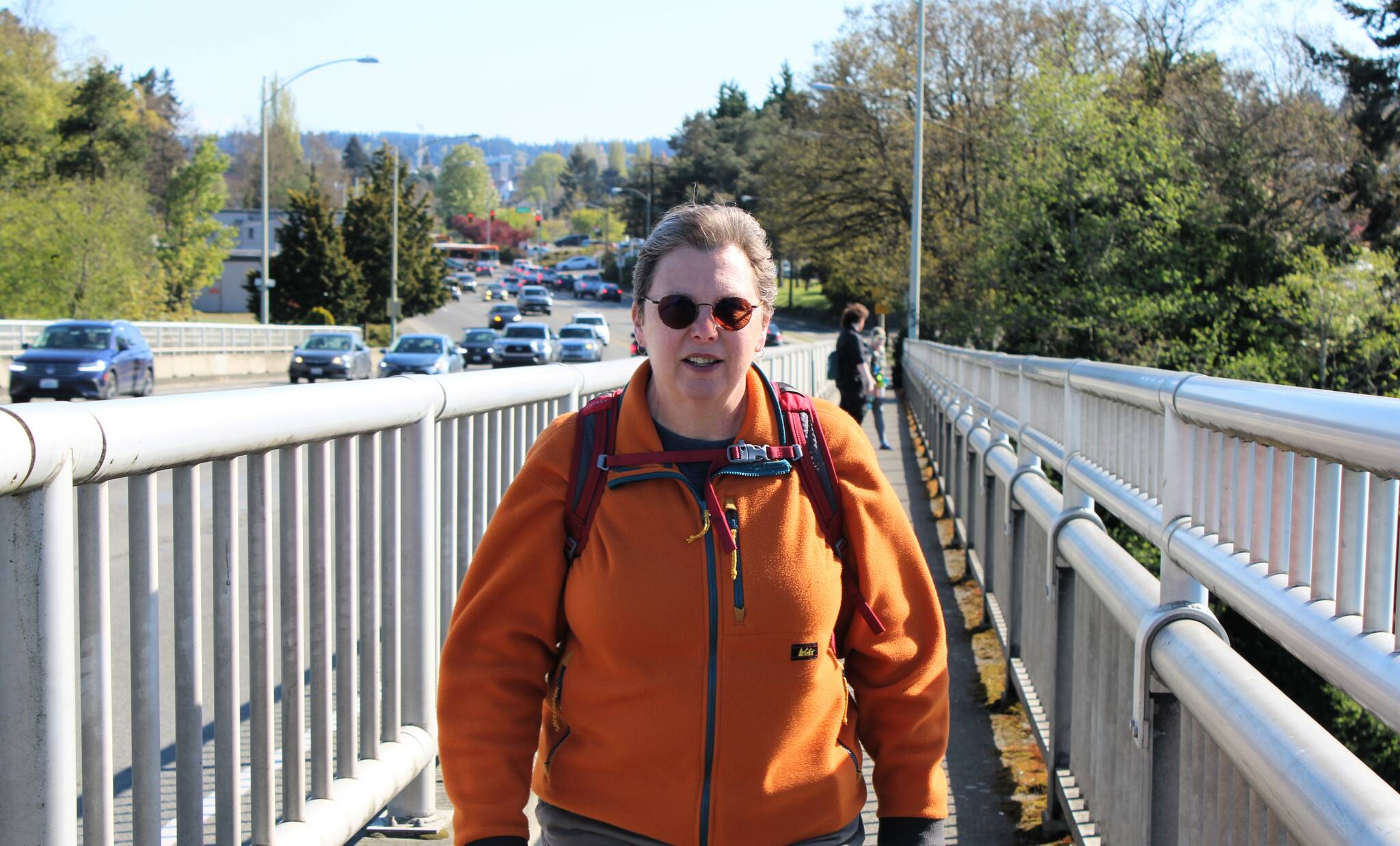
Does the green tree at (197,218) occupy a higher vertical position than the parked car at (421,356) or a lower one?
higher

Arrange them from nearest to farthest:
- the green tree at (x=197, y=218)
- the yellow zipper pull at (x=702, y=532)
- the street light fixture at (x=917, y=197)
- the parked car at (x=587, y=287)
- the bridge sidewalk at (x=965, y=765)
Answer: the yellow zipper pull at (x=702, y=532) → the bridge sidewalk at (x=965, y=765) → the street light fixture at (x=917, y=197) → the green tree at (x=197, y=218) → the parked car at (x=587, y=287)

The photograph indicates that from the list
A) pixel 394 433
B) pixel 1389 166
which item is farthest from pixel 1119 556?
pixel 1389 166

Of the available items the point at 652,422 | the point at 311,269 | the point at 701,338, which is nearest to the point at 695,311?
the point at 701,338

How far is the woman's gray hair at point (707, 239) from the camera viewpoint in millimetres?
2732

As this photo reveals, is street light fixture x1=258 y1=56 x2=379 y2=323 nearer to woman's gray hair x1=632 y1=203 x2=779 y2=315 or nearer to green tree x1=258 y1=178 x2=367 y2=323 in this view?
green tree x1=258 y1=178 x2=367 y2=323

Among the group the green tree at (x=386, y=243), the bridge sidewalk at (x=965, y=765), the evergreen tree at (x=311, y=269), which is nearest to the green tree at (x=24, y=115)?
the evergreen tree at (x=311, y=269)

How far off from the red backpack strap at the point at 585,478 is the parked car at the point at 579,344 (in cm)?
4323

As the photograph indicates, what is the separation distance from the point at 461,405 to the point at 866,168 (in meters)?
46.2

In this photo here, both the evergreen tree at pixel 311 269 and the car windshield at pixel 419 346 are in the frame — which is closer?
the car windshield at pixel 419 346

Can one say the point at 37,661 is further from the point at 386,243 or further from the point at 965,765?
the point at 386,243

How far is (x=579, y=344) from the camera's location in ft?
156

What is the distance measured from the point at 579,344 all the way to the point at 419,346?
9408mm

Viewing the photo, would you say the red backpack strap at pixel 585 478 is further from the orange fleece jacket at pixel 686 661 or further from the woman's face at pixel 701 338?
the woman's face at pixel 701 338

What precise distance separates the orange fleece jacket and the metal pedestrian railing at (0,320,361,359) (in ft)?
105
